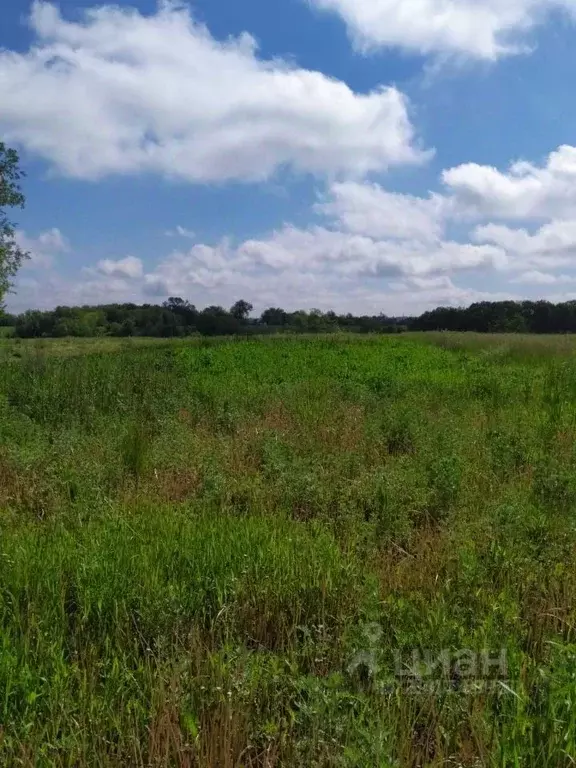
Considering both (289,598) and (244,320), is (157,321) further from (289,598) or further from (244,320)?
(289,598)

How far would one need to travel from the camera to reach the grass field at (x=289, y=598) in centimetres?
244

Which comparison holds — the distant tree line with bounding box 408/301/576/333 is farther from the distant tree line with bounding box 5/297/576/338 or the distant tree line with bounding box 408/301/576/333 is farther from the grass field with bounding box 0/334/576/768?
the grass field with bounding box 0/334/576/768

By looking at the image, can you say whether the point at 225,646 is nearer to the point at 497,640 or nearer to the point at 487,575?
the point at 497,640

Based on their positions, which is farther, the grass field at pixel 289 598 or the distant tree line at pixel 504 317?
the distant tree line at pixel 504 317

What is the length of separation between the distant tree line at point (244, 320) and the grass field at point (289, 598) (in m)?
34.5

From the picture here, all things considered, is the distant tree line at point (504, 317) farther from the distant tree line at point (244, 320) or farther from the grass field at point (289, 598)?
the grass field at point (289, 598)

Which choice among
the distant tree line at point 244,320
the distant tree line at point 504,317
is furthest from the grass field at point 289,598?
the distant tree line at point 504,317

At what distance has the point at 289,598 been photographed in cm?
352

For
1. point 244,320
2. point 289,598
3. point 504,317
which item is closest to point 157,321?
point 244,320

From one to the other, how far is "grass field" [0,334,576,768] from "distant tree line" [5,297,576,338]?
3453 cm

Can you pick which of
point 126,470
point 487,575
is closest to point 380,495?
point 487,575

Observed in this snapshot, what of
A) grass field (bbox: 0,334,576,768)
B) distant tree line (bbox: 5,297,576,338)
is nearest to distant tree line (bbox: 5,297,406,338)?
distant tree line (bbox: 5,297,576,338)

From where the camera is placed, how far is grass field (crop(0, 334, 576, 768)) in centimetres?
244

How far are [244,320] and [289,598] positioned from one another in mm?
47777
